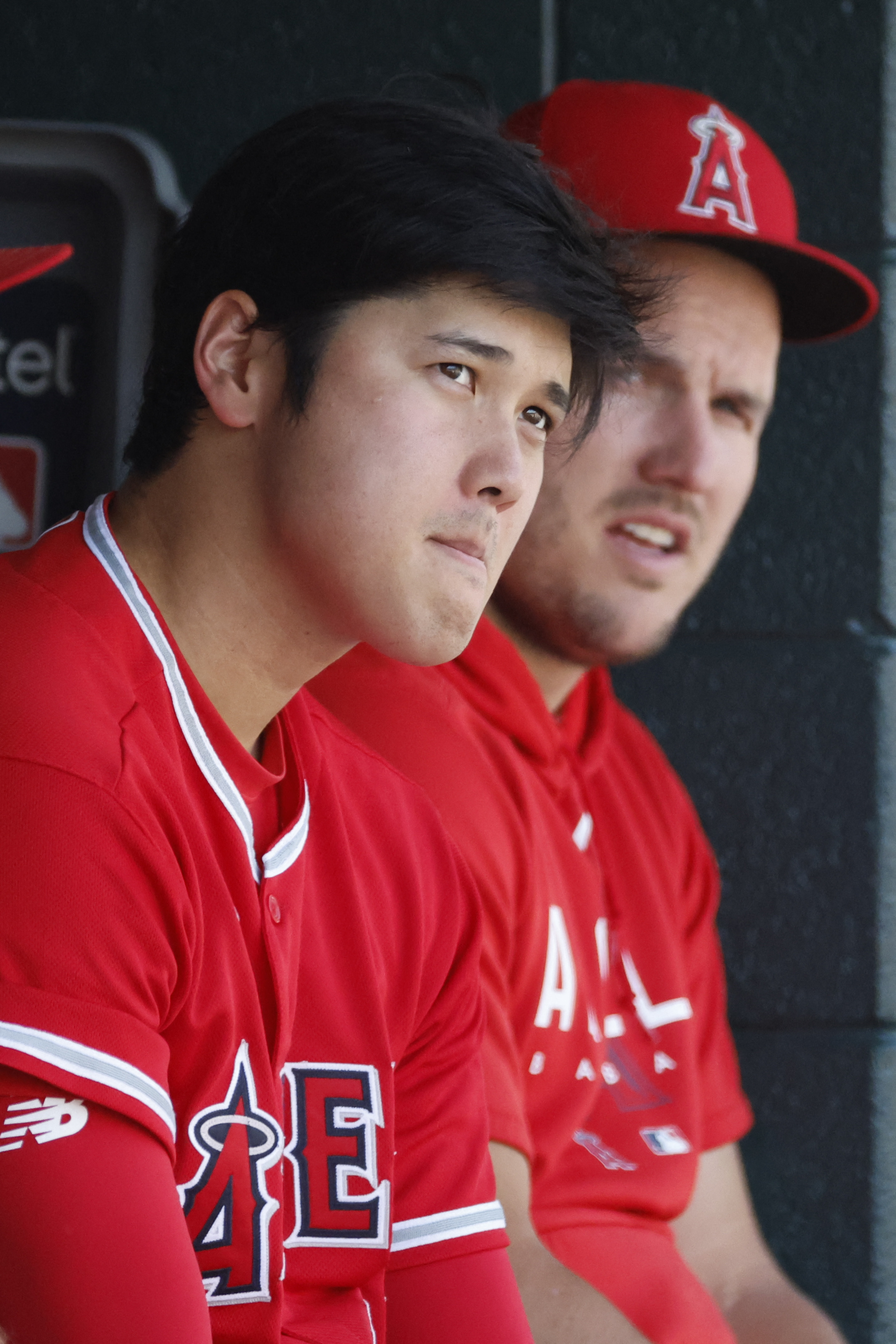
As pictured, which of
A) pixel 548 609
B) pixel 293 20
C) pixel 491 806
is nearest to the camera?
pixel 491 806

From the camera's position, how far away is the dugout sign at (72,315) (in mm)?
1692

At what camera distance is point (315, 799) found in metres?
1.27

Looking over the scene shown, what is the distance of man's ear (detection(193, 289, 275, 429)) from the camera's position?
1159 millimetres

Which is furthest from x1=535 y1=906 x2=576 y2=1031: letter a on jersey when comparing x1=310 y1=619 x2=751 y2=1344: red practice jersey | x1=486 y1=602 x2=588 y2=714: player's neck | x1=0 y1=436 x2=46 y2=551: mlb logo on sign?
x1=0 y1=436 x2=46 y2=551: mlb logo on sign

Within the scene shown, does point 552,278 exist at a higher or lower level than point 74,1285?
higher

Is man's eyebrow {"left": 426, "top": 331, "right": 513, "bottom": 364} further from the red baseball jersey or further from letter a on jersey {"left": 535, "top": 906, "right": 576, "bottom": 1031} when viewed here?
letter a on jersey {"left": 535, "top": 906, "right": 576, "bottom": 1031}

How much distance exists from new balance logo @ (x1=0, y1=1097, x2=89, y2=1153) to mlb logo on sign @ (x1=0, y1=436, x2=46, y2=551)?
38.0 inches

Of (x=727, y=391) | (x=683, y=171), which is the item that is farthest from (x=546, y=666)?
(x=683, y=171)

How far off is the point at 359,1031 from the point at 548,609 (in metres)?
0.68

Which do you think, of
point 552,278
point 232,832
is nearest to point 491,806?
point 232,832

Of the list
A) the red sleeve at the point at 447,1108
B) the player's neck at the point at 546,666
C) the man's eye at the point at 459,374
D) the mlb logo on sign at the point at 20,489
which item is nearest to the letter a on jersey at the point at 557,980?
the red sleeve at the point at 447,1108

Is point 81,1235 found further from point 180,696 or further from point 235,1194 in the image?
point 180,696

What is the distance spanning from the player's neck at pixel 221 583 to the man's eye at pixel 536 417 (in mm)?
245

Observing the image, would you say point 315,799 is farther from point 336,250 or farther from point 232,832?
point 336,250
